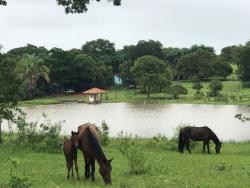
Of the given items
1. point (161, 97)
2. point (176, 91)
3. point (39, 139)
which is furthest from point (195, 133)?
point (161, 97)

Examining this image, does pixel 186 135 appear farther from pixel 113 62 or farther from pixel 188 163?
pixel 113 62

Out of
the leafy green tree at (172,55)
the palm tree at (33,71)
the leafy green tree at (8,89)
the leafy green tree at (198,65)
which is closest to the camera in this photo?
the leafy green tree at (8,89)

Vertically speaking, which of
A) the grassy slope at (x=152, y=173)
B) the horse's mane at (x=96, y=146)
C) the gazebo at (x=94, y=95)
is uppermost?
the gazebo at (x=94, y=95)

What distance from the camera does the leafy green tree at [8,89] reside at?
2225 cm

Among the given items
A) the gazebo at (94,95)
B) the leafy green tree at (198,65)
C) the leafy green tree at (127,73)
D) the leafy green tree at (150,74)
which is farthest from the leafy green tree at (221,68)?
the gazebo at (94,95)

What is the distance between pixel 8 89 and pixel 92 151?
11287mm

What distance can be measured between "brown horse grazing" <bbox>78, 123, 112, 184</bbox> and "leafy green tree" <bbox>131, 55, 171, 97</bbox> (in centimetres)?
6257

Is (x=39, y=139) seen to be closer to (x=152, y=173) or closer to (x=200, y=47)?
(x=152, y=173)

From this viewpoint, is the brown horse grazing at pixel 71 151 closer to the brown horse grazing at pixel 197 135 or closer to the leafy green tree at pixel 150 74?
the brown horse grazing at pixel 197 135

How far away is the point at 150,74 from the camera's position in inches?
3027

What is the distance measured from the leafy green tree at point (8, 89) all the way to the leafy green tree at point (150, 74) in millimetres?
53205

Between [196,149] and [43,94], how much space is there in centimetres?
6684

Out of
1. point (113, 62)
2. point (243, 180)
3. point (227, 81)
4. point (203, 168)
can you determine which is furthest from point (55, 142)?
point (113, 62)

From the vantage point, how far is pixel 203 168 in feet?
47.6
